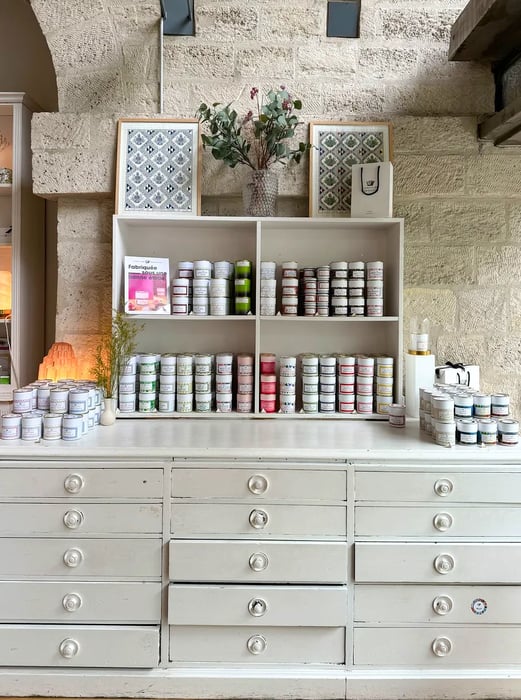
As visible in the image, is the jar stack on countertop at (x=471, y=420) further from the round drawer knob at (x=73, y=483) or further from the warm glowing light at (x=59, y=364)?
the warm glowing light at (x=59, y=364)

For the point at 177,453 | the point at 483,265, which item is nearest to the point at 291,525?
the point at 177,453

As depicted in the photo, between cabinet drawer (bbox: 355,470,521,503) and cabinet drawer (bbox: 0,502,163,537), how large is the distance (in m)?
0.74

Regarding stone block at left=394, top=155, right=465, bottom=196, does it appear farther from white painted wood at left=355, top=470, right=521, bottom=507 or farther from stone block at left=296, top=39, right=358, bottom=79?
white painted wood at left=355, top=470, right=521, bottom=507

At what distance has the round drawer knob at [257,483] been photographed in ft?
5.34

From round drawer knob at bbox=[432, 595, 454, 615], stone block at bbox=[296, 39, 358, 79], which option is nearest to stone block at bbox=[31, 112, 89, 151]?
stone block at bbox=[296, 39, 358, 79]

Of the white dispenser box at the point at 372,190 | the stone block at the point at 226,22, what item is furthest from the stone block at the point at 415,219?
the stone block at the point at 226,22

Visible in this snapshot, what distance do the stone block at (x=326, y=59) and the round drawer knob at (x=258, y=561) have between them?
2.10 metres

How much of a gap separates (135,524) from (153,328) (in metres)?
0.95

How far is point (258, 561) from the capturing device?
1619mm

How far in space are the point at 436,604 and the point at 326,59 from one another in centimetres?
235

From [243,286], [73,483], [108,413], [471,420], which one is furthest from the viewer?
[243,286]

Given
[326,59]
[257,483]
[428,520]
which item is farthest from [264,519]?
[326,59]

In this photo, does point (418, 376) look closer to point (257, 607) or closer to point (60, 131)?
point (257, 607)

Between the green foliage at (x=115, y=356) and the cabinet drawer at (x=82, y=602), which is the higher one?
the green foliage at (x=115, y=356)
